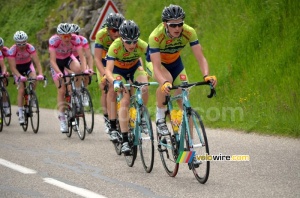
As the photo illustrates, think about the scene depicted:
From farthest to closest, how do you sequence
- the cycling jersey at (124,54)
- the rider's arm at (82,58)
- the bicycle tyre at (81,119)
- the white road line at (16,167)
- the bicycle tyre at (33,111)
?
the bicycle tyre at (33,111), the rider's arm at (82,58), the bicycle tyre at (81,119), the cycling jersey at (124,54), the white road line at (16,167)

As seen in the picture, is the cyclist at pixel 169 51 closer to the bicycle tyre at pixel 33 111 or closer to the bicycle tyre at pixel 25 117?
the bicycle tyre at pixel 33 111

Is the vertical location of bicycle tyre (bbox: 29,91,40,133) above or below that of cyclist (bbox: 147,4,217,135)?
below

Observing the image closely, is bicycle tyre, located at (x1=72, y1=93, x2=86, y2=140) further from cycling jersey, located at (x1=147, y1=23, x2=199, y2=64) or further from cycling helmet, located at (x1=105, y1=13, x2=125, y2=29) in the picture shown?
cycling jersey, located at (x1=147, y1=23, x2=199, y2=64)

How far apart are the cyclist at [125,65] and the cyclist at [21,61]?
5067 millimetres

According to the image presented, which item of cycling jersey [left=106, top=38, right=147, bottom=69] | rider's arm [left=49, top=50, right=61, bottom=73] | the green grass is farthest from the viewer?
rider's arm [left=49, top=50, right=61, bottom=73]

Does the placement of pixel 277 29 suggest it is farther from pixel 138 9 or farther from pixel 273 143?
pixel 138 9

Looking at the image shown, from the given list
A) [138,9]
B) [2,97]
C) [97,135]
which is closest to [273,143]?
[97,135]

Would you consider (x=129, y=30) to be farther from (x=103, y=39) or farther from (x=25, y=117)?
(x=25, y=117)

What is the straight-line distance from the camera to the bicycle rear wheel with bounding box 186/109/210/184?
26.4 ft

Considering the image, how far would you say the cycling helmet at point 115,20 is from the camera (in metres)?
11.6

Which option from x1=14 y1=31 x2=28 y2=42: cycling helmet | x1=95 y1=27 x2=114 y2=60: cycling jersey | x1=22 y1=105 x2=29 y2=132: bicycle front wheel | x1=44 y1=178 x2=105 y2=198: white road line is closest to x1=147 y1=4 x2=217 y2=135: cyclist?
x1=44 y1=178 x2=105 y2=198: white road line

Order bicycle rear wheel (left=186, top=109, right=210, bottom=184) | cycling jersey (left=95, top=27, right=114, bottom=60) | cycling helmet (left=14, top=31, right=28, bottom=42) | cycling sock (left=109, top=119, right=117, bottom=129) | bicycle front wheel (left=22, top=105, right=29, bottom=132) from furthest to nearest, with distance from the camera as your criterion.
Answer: bicycle front wheel (left=22, top=105, right=29, bottom=132) < cycling helmet (left=14, top=31, right=28, bottom=42) < cycling jersey (left=95, top=27, right=114, bottom=60) < cycling sock (left=109, top=119, right=117, bottom=129) < bicycle rear wheel (left=186, top=109, right=210, bottom=184)

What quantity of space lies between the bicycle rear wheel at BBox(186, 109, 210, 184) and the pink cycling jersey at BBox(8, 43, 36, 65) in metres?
8.61

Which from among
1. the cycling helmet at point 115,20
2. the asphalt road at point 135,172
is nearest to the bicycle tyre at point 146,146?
the asphalt road at point 135,172
